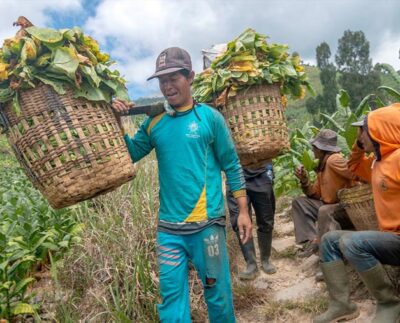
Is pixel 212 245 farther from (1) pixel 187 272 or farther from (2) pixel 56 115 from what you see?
(2) pixel 56 115

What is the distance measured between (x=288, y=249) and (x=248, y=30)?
9.21 ft

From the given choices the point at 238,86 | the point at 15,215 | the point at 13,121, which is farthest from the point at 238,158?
the point at 15,215

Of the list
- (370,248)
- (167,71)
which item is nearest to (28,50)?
(167,71)

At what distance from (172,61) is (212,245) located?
1121 mm

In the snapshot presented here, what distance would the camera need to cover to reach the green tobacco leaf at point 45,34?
217 centimetres

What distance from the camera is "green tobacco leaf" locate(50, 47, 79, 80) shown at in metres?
2.15

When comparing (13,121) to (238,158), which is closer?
(13,121)

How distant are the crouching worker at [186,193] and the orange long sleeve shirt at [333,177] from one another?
68.5 inches

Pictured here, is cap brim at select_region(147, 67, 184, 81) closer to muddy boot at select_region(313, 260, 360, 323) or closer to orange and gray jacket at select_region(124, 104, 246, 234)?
orange and gray jacket at select_region(124, 104, 246, 234)

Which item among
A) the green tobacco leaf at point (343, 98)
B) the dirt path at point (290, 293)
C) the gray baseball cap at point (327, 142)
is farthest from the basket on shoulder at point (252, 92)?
the green tobacco leaf at point (343, 98)

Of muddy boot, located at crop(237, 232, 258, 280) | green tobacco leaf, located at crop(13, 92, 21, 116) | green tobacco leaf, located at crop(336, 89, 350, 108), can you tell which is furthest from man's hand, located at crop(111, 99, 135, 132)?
green tobacco leaf, located at crop(336, 89, 350, 108)

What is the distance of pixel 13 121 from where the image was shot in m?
2.27

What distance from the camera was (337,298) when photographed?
3244 mm

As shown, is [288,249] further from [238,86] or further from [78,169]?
[78,169]
